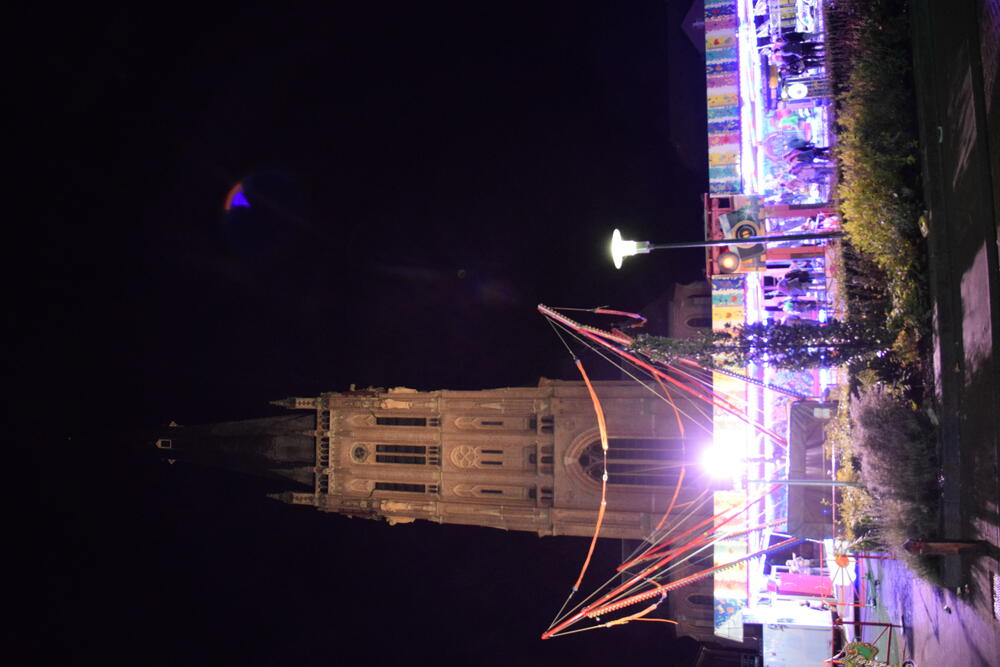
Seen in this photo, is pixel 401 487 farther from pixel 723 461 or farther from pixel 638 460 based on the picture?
pixel 723 461

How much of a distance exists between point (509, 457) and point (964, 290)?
66.9 feet

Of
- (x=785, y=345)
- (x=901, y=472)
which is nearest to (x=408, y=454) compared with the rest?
(x=785, y=345)

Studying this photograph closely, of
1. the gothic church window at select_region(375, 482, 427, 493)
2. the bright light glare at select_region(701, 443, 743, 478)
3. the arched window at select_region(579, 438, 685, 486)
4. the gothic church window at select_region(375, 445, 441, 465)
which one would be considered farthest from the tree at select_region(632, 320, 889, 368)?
the gothic church window at select_region(375, 482, 427, 493)

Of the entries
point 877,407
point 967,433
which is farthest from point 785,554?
point 967,433

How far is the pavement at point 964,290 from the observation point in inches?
499

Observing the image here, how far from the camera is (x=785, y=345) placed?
17547 mm

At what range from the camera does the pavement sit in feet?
41.6

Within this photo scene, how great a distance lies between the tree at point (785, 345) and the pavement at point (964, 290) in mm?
2186

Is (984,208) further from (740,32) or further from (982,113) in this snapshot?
(740,32)

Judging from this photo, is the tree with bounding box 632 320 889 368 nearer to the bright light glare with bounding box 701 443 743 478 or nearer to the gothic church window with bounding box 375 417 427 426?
the bright light glare with bounding box 701 443 743 478

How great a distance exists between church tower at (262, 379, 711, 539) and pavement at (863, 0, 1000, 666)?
14.8 metres

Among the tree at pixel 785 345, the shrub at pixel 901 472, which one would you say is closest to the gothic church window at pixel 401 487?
the tree at pixel 785 345

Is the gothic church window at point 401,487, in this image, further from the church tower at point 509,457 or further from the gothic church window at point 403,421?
the gothic church window at point 403,421

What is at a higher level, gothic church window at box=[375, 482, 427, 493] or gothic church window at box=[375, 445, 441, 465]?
gothic church window at box=[375, 445, 441, 465]
